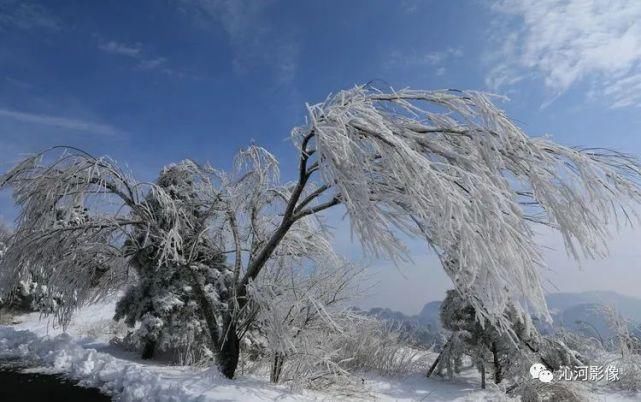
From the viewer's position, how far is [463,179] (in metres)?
4.30

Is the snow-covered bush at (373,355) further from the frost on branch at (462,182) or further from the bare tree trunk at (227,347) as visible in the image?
the frost on branch at (462,182)

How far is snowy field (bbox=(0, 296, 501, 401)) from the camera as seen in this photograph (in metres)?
6.51

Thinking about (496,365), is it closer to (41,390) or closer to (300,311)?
(300,311)

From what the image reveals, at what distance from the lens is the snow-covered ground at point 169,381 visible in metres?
6.51

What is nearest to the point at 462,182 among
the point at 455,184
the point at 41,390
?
the point at 455,184

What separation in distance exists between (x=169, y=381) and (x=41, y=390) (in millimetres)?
1978

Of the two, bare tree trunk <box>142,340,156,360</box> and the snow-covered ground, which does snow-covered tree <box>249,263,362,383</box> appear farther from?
bare tree trunk <box>142,340,156,360</box>

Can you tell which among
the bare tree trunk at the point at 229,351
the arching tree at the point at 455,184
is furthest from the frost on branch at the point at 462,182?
the bare tree trunk at the point at 229,351

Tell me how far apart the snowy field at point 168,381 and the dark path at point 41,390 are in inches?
10.3

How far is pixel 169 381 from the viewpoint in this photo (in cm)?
698

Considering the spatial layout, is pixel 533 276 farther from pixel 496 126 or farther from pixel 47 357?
pixel 47 357

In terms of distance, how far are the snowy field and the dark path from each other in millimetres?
262

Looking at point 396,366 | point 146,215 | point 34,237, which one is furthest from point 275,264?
point 396,366

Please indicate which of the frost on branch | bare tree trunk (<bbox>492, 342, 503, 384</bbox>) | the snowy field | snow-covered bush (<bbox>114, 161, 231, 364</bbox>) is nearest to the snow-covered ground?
the snowy field
